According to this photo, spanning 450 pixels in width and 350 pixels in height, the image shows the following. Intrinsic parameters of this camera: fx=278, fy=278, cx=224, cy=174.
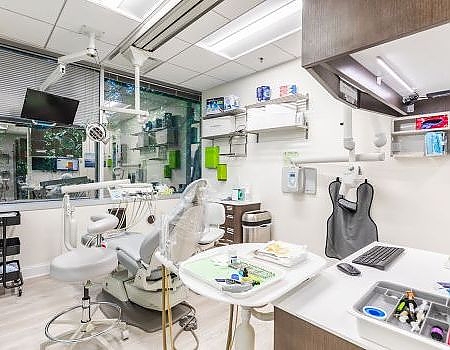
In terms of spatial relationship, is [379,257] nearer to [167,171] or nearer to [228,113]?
[228,113]

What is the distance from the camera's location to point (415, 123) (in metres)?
2.71

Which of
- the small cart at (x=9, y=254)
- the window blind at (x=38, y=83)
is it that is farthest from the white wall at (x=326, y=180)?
the small cart at (x=9, y=254)

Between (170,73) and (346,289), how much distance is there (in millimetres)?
3860

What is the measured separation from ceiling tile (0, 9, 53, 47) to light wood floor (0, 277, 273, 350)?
2.76m

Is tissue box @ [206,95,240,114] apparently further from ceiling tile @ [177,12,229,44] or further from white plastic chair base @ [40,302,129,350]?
white plastic chair base @ [40,302,129,350]

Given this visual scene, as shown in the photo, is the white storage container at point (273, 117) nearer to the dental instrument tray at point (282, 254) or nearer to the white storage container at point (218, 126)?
the white storage container at point (218, 126)

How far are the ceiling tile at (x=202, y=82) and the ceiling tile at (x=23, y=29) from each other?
2024 mm

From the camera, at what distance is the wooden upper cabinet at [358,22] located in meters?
0.69

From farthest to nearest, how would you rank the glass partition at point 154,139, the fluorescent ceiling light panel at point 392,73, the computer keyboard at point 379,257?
the glass partition at point 154,139
the computer keyboard at point 379,257
the fluorescent ceiling light panel at point 392,73

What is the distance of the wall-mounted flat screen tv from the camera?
126 inches

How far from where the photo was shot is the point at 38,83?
11.6 ft

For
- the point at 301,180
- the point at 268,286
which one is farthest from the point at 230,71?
the point at 268,286

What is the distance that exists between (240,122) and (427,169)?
8.33 feet

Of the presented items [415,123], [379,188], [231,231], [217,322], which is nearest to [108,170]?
[231,231]
